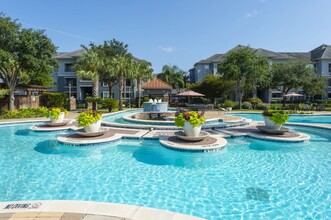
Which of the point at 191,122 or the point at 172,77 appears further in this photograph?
the point at 172,77

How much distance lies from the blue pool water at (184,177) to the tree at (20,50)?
42.6 ft

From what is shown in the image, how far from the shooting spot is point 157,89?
122ft

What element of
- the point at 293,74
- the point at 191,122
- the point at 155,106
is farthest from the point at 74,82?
the point at 293,74

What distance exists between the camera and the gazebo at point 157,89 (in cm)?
3719

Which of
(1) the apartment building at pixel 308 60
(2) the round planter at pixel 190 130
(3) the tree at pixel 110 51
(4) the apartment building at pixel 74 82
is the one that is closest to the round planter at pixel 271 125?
(2) the round planter at pixel 190 130

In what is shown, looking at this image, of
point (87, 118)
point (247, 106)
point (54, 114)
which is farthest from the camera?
point (247, 106)

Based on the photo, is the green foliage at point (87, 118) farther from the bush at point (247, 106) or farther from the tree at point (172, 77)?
the tree at point (172, 77)

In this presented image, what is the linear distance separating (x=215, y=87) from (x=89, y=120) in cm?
3025

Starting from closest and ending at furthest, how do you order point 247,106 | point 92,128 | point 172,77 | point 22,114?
1. point 92,128
2. point 22,114
3. point 247,106
4. point 172,77

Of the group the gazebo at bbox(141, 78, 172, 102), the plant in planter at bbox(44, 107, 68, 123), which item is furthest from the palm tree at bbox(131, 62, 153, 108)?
the plant in planter at bbox(44, 107, 68, 123)

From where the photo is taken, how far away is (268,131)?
40.5 ft

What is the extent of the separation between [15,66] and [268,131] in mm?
23508

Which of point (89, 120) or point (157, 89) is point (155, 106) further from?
point (157, 89)

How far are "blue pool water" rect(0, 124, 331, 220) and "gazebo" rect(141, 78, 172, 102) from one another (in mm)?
26875
